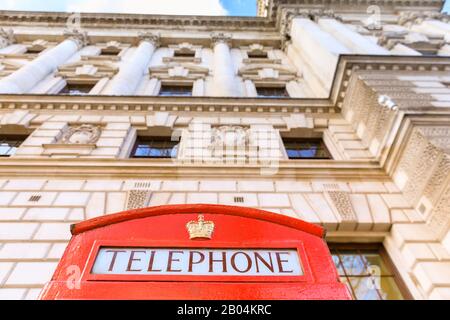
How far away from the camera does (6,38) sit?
19109 millimetres

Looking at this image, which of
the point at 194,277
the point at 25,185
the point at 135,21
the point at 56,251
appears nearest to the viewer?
the point at 194,277

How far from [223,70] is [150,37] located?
25.3ft

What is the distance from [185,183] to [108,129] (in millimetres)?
3546

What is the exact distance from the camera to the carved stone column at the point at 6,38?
18516 mm

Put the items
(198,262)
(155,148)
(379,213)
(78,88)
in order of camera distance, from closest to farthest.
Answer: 1. (198,262)
2. (379,213)
3. (155,148)
4. (78,88)

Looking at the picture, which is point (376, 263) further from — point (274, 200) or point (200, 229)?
point (200, 229)

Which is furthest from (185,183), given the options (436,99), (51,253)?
(436,99)

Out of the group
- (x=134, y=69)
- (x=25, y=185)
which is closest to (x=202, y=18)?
(x=134, y=69)

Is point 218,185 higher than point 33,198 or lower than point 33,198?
higher

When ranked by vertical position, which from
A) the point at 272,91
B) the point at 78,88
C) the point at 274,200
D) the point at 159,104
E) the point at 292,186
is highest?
the point at 272,91

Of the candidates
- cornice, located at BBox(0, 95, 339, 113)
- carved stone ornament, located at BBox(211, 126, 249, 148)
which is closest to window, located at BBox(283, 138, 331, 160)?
cornice, located at BBox(0, 95, 339, 113)

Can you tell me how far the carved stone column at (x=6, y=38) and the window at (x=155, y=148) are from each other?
15080 mm

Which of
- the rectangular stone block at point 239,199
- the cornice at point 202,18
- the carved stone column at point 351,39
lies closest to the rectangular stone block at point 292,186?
the rectangular stone block at point 239,199
